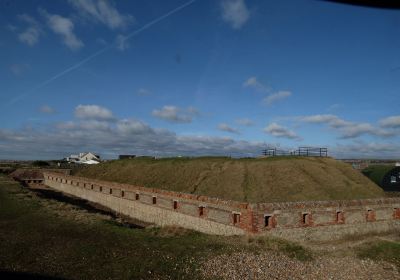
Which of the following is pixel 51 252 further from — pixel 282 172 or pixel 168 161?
pixel 168 161

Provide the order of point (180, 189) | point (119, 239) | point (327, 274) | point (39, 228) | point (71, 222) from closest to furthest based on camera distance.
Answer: point (327, 274) → point (119, 239) → point (39, 228) → point (71, 222) → point (180, 189)

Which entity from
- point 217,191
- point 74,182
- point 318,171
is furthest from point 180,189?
point 74,182

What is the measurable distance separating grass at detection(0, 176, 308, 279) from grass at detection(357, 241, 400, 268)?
96.6 inches

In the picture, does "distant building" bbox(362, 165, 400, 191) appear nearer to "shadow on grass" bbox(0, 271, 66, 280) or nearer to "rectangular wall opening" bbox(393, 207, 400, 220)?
"rectangular wall opening" bbox(393, 207, 400, 220)

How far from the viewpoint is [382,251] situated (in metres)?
15.0

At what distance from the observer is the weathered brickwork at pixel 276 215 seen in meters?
16.7

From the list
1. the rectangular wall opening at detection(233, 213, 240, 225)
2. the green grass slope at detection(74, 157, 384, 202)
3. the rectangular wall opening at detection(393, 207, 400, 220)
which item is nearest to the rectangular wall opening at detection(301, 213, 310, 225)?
the green grass slope at detection(74, 157, 384, 202)

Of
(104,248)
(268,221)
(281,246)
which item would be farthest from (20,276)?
A: (268,221)

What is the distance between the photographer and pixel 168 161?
3244 cm

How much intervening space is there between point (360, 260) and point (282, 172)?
9.00m

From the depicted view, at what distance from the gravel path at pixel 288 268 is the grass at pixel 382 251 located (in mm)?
648

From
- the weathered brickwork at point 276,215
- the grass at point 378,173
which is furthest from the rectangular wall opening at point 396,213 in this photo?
the grass at point 378,173

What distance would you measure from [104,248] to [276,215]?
751 cm

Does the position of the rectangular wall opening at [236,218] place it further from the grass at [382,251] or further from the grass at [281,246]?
the grass at [382,251]
